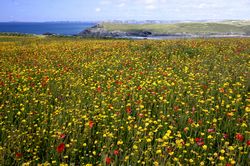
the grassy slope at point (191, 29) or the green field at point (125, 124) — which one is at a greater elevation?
the grassy slope at point (191, 29)

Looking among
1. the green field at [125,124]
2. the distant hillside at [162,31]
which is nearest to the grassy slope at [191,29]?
the distant hillside at [162,31]

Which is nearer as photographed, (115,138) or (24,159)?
(24,159)

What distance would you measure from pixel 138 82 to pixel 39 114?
3724 millimetres

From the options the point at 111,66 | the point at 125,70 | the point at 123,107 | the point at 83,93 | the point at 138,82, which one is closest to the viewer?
the point at 123,107

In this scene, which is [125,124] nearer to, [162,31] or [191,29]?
[162,31]

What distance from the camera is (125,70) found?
36.9ft

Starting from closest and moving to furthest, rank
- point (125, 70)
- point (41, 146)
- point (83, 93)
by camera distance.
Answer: point (41, 146), point (83, 93), point (125, 70)

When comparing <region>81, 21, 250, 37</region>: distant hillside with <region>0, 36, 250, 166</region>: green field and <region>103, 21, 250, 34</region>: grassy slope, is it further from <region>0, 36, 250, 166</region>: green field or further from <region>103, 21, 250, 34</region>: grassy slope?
<region>0, 36, 250, 166</region>: green field

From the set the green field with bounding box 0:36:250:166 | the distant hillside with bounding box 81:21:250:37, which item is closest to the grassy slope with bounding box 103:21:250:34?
the distant hillside with bounding box 81:21:250:37

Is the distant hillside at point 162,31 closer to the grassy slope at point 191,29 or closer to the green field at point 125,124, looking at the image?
the grassy slope at point 191,29

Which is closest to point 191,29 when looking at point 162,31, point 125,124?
point 162,31

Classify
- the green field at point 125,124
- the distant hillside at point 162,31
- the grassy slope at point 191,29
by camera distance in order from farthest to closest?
the grassy slope at point 191,29 < the distant hillside at point 162,31 < the green field at point 125,124

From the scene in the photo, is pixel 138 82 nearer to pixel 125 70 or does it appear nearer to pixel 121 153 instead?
pixel 125 70

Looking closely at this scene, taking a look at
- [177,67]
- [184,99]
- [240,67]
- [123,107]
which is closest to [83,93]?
[123,107]
